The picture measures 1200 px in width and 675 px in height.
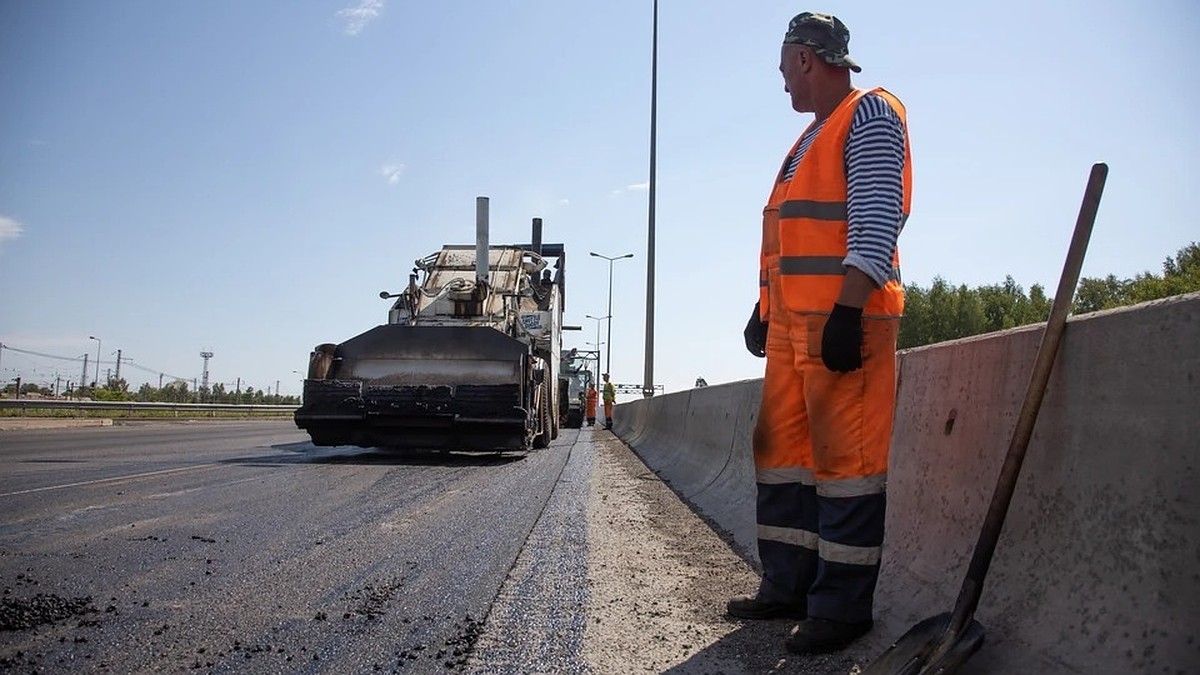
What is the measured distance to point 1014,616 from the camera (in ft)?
7.98

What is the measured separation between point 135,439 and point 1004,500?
51.2 feet

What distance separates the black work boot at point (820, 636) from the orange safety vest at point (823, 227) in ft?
3.31

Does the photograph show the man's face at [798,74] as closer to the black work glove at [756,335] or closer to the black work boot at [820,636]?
the black work glove at [756,335]

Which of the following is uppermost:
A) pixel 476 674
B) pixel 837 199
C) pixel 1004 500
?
pixel 837 199

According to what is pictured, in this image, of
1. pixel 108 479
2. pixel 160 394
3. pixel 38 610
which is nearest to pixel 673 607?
pixel 38 610

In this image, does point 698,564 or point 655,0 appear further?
point 655,0

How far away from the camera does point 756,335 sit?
3943 millimetres

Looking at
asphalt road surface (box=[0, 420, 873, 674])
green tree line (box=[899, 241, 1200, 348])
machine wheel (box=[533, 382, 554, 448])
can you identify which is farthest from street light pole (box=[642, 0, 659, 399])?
green tree line (box=[899, 241, 1200, 348])

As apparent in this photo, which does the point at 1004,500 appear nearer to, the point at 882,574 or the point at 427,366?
the point at 882,574

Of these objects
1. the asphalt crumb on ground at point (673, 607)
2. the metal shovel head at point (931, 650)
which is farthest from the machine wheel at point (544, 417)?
the metal shovel head at point (931, 650)

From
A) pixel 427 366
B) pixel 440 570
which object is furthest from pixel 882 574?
pixel 427 366

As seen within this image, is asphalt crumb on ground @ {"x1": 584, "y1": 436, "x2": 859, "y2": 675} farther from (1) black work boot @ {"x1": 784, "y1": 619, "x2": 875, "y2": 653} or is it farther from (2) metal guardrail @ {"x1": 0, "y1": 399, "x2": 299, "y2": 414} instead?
(2) metal guardrail @ {"x1": 0, "y1": 399, "x2": 299, "y2": 414}

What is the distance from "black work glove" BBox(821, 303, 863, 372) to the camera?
9.50 ft

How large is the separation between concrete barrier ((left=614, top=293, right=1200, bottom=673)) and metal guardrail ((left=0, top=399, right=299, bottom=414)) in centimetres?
2407
